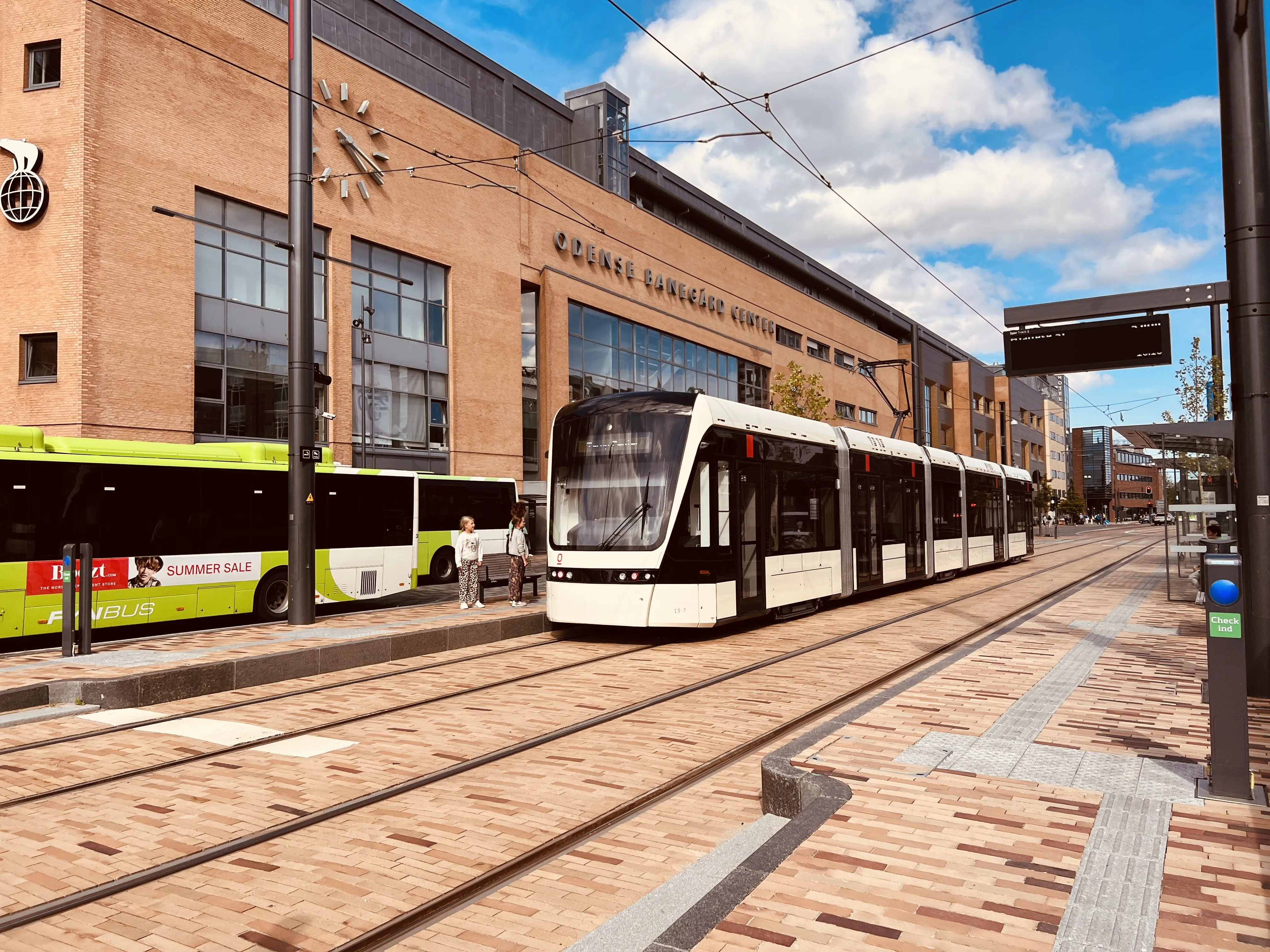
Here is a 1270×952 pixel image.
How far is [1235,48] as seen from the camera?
25.0ft

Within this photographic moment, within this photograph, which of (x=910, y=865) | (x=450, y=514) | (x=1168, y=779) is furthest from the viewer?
(x=450, y=514)

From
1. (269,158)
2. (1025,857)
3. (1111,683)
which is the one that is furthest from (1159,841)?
(269,158)

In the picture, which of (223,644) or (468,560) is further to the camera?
(468,560)

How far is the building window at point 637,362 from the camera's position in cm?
3747

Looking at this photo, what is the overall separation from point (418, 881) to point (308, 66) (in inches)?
492

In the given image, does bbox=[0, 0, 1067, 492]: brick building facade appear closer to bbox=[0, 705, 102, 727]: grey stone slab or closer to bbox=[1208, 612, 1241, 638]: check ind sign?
bbox=[0, 705, 102, 727]: grey stone slab

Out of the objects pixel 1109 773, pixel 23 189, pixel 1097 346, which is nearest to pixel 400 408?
pixel 23 189

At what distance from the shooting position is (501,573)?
27.5m

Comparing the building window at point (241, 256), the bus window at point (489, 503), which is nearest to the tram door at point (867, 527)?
the bus window at point (489, 503)

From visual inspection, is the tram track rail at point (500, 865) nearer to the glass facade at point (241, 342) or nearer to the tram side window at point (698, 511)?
the tram side window at point (698, 511)

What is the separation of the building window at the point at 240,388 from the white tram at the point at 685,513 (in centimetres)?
1330

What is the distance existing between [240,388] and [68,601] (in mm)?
15037

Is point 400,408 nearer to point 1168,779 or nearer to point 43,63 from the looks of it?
point 43,63

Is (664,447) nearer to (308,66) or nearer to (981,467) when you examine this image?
(308,66)
